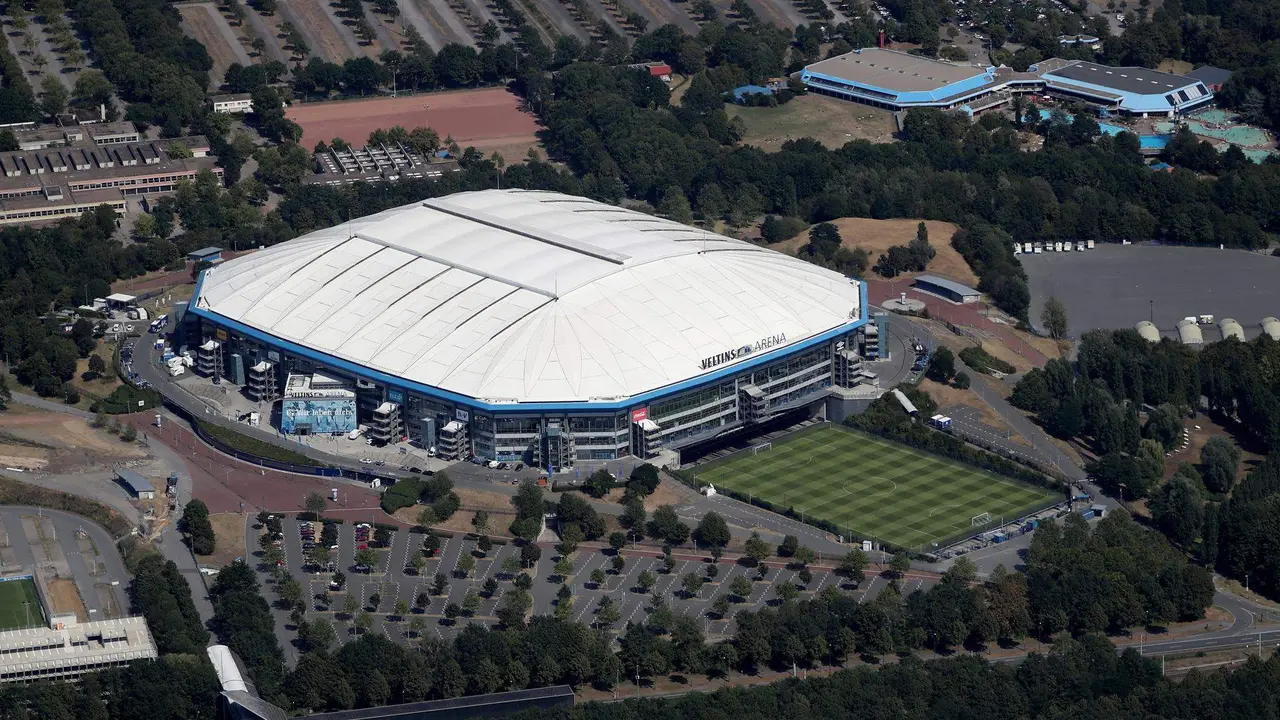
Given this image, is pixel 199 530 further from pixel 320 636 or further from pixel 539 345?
pixel 539 345

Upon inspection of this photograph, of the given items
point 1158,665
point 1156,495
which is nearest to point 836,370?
point 1156,495

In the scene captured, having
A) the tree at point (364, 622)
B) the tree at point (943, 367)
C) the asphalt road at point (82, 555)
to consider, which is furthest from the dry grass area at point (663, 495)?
the asphalt road at point (82, 555)

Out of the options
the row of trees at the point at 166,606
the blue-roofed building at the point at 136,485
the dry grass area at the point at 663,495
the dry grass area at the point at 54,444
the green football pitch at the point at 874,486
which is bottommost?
the green football pitch at the point at 874,486

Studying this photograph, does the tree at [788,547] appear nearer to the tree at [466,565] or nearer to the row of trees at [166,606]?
the tree at [466,565]

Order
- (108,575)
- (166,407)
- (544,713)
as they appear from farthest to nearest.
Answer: (166,407)
(108,575)
(544,713)

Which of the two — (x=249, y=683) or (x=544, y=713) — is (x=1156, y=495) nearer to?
(x=544, y=713)

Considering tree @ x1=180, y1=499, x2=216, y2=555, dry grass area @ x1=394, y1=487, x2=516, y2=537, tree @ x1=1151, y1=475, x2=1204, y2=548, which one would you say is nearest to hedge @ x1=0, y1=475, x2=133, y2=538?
tree @ x1=180, y1=499, x2=216, y2=555
